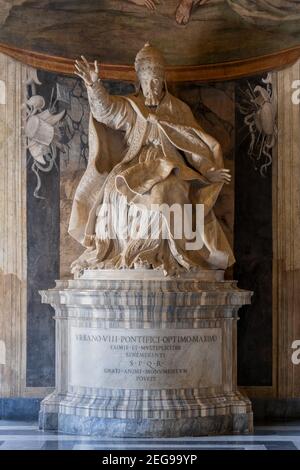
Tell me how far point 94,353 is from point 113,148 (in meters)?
2.26

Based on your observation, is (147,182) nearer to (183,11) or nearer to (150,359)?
(150,359)

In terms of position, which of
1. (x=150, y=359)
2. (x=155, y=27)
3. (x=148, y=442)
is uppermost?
(x=155, y=27)

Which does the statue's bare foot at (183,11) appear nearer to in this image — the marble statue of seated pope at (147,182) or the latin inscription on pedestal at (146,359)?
the marble statue of seated pope at (147,182)

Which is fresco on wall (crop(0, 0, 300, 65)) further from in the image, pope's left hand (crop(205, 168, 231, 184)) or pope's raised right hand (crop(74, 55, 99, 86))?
pope's left hand (crop(205, 168, 231, 184))

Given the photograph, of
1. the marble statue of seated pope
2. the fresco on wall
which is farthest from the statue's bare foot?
the marble statue of seated pope

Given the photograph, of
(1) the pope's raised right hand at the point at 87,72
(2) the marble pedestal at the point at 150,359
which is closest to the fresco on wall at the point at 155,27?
(1) the pope's raised right hand at the point at 87,72

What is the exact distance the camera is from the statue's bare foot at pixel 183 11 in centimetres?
1188

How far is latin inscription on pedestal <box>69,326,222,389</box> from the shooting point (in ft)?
33.5

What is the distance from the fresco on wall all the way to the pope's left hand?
161 centimetres

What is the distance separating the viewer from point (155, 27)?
11891 millimetres

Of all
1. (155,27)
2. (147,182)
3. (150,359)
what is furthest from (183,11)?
(150,359)

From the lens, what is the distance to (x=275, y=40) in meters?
11.7

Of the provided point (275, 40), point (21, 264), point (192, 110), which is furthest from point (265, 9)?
point (21, 264)

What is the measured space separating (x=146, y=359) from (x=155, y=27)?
3.86 meters
